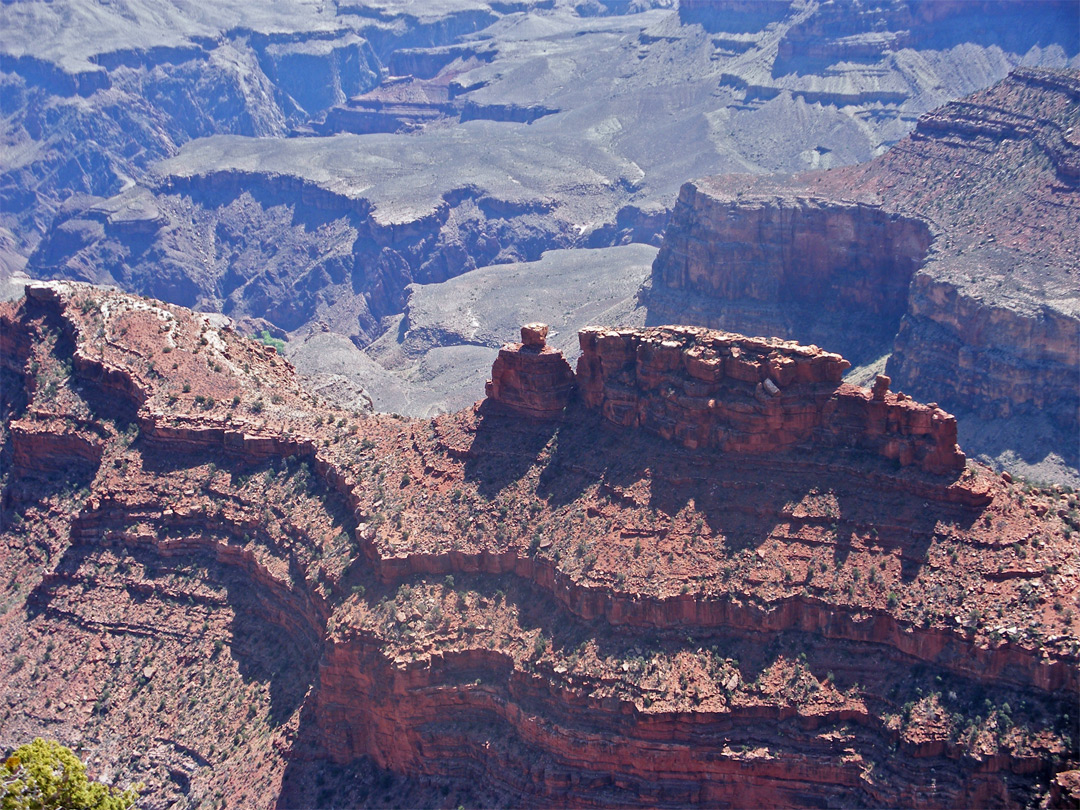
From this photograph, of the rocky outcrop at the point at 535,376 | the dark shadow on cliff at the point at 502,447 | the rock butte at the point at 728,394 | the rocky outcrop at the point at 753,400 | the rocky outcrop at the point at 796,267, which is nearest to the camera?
the rocky outcrop at the point at 753,400

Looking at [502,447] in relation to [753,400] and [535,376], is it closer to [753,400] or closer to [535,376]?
[535,376]

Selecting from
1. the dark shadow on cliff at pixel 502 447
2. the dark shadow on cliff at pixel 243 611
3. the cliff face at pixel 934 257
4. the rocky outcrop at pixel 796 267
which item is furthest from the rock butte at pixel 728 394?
the rocky outcrop at pixel 796 267

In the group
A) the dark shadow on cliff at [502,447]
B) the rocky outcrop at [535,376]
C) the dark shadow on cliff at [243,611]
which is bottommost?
the dark shadow on cliff at [243,611]

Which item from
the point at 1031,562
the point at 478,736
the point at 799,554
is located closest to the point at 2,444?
the point at 478,736

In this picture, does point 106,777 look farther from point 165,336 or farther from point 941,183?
point 941,183

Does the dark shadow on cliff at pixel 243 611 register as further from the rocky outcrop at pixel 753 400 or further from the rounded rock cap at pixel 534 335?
the rocky outcrop at pixel 753 400
